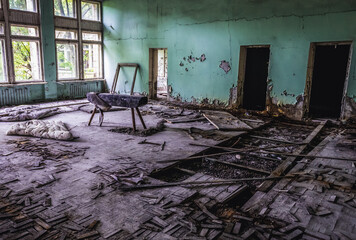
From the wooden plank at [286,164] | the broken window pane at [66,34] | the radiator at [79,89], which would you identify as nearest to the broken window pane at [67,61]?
the broken window pane at [66,34]

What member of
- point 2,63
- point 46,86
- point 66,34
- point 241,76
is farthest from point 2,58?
point 241,76

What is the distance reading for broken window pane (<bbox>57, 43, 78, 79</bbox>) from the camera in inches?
496

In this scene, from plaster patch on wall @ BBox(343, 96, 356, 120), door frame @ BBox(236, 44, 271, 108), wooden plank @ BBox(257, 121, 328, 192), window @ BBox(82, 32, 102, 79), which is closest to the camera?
wooden plank @ BBox(257, 121, 328, 192)

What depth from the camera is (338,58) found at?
10.6m

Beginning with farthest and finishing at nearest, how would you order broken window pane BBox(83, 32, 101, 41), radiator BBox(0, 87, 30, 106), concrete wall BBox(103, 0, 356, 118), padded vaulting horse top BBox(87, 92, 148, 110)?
broken window pane BBox(83, 32, 101, 41) → radiator BBox(0, 87, 30, 106) → concrete wall BBox(103, 0, 356, 118) → padded vaulting horse top BBox(87, 92, 148, 110)

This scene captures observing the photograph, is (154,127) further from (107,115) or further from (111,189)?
(111,189)

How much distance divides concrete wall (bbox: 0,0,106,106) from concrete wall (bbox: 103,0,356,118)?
2757 mm

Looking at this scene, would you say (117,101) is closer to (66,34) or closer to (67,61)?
(67,61)

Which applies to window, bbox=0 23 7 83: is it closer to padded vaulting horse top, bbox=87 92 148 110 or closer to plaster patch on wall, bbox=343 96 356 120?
padded vaulting horse top, bbox=87 92 148 110

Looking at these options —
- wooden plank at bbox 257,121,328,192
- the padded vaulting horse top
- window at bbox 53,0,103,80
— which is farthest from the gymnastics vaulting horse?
window at bbox 53,0,103,80

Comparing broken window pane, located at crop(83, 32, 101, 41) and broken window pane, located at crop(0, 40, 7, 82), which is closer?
broken window pane, located at crop(0, 40, 7, 82)

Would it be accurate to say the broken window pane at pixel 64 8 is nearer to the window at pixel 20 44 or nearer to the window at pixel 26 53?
the window at pixel 20 44

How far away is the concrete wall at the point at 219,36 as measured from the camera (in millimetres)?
8562

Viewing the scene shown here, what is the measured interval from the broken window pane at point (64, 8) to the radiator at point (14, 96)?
370 centimetres
